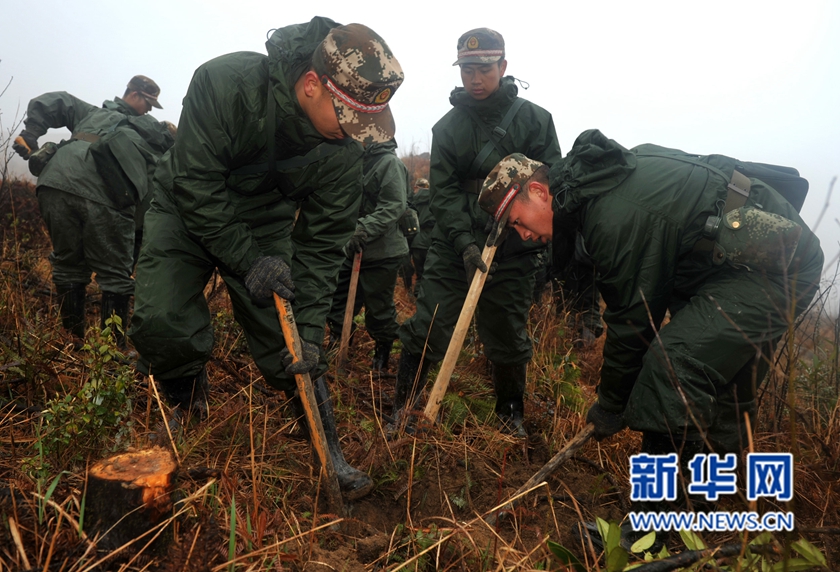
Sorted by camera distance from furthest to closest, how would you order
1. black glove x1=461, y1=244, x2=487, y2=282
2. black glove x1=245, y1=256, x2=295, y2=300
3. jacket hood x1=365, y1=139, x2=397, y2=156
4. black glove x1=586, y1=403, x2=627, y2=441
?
jacket hood x1=365, y1=139, x2=397, y2=156 → black glove x1=461, y1=244, x2=487, y2=282 → black glove x1=586, y1=403, x2=627, y2=441 → black glove x1=245, y1=256, x2=295, y2=300

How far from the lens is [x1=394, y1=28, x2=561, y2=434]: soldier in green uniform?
11.5 feet

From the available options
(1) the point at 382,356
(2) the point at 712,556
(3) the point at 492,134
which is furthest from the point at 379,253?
(2) the point at 712,556

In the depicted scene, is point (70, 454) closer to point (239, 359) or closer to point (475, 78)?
point (239, 359)

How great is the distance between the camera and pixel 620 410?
8.72ft

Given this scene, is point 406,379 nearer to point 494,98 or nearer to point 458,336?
point 458,336

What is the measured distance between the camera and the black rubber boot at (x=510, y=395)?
3635mm

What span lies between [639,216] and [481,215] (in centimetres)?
129

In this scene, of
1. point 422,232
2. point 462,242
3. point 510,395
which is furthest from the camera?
point 422,232

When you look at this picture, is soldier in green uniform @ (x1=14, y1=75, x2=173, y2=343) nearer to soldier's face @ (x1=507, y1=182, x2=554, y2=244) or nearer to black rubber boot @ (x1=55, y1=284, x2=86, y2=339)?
black rubber boot @ (x1=55, y1=284, x2=86, y2=339)

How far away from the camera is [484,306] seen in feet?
11.7

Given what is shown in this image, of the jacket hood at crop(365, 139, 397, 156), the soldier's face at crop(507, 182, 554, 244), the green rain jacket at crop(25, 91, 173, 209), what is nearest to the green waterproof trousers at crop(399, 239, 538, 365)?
the soldier's face at crop(507, 182, 554, 244)

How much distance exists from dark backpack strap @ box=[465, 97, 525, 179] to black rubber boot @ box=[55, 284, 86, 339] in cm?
339

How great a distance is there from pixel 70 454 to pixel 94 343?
413mm

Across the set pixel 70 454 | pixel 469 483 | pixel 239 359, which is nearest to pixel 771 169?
pixel 469 483
